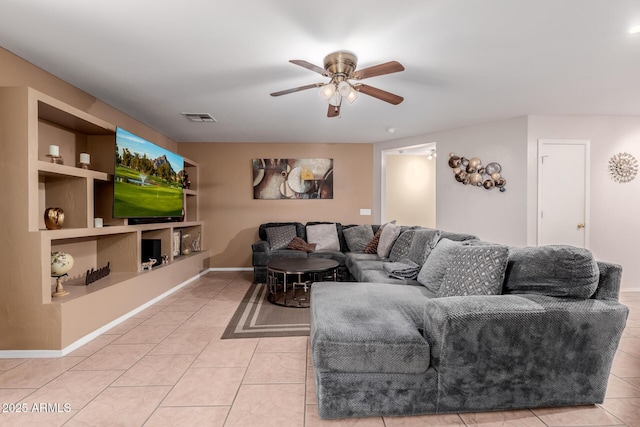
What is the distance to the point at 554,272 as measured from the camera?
5.50 feet

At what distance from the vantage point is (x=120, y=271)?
3.29m

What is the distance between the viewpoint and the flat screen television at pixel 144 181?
3.05 meters

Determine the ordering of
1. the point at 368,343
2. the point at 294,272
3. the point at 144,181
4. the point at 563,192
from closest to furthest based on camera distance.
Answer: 1. the point at 368,343
2. the point at 294,272
3. the point at 144,181
4. the point at 563,192

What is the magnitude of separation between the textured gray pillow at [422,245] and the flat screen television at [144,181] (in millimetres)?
3159

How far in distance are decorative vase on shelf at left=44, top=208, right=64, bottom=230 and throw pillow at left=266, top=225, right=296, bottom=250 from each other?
278cm

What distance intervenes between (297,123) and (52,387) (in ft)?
12.0

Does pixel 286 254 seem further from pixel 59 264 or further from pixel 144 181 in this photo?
pixel 59 264

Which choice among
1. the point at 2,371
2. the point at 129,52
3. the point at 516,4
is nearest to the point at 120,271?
the point at 2,371

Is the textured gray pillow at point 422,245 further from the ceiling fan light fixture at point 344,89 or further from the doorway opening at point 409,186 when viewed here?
the doorway opening at point 409,186

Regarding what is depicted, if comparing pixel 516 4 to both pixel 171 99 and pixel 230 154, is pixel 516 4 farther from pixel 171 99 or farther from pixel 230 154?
pixel 230 154

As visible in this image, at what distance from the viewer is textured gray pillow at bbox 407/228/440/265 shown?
295 centimetres

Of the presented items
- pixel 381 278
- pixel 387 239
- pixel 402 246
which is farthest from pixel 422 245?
pixel 387 239

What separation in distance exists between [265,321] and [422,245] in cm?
185

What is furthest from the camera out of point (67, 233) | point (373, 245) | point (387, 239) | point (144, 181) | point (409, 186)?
Answer: point (409, 186)
